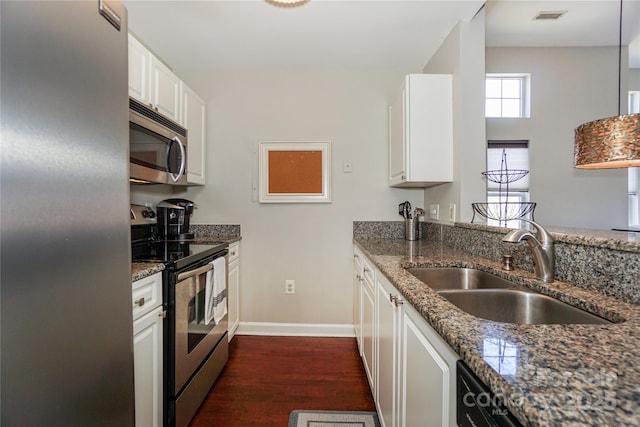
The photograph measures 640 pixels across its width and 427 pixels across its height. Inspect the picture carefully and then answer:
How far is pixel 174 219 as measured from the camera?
2.18 meters

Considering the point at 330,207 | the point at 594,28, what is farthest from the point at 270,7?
the point at 594,28

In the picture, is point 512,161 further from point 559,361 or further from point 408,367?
point 559,361

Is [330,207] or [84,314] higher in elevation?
[330,207]

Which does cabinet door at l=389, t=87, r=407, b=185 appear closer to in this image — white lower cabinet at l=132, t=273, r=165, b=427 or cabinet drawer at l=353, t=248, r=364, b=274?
cabinet drawer at l=353, t=248, r=364, b=274

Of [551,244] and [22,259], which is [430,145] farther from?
[22,259]

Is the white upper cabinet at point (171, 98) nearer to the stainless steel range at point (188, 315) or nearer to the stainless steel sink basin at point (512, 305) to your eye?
the stainless steel range at point (188, 315)

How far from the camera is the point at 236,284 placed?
245 cm

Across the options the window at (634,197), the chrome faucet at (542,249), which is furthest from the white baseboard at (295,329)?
the window at (634,197)

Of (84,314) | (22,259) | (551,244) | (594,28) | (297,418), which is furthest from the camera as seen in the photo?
(594,28)

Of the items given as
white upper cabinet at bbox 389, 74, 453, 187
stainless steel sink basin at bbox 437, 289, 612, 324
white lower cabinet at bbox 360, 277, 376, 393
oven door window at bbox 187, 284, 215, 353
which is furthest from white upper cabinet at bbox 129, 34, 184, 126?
stainless steel sink basin at bbox 437, 289, 612, 324

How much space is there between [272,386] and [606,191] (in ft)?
11.5

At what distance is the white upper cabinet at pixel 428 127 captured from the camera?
1943 millimetres

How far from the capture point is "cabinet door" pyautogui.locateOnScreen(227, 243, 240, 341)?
7.60 feet

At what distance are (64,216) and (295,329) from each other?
7.20ft
